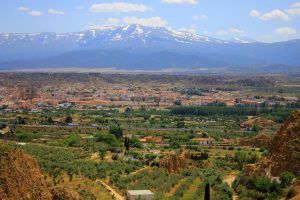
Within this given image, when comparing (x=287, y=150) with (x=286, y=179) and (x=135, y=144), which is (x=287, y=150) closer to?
(x=286, y=179)

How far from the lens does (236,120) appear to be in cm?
9231

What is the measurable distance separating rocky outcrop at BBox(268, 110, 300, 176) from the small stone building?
11.1 meters

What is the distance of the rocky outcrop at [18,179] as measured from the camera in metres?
25.1

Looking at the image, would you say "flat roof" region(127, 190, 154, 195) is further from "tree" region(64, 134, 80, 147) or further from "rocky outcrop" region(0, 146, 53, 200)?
"tree" region(64, 134, 80, 147)

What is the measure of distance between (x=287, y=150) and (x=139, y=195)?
1319 centimetres

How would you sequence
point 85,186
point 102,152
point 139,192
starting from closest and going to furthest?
point 85,186, point 139,192, point 102,152

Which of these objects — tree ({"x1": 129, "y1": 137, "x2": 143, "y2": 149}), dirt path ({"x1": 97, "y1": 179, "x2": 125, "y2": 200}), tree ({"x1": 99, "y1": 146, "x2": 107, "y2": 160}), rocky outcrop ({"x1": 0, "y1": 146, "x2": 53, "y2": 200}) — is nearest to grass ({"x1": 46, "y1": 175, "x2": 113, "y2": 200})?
dirt path ({"x1": 97, "y1": 179, "x2": 125, "y2": 200})

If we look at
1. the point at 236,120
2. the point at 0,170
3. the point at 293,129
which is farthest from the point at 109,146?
the point at 236,120

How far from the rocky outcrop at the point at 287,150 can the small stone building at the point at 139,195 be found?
36.4 feet

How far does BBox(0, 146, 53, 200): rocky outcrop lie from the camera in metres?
25.1

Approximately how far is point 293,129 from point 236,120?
166ft

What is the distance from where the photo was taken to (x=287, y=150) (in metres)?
39.8

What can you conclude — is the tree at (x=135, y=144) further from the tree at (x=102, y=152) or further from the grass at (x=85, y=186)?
the grass at (x=85, y=186)

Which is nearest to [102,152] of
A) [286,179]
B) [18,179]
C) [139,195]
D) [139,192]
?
[139,192]
